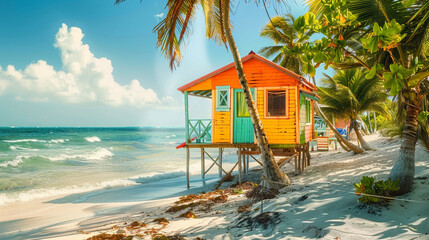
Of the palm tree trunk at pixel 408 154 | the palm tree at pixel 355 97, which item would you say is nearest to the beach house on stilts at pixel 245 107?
the palm tree trunk at pixel 408 154

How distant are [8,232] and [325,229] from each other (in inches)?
347

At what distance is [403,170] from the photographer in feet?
17.3

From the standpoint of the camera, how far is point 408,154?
5.32m

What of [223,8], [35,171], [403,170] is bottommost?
[35,171]

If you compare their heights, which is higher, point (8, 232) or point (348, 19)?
point (348, 19)

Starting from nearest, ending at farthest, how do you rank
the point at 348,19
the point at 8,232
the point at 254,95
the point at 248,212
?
the point at 348,19, the point at 248,212, the point at 8,232, the point at 254,95

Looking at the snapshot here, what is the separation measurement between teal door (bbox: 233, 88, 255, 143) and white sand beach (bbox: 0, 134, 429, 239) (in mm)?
2849

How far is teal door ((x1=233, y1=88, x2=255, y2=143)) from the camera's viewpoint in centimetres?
1130

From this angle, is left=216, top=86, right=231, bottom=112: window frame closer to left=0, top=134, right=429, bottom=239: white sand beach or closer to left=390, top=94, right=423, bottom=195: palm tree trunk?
left=0, top=134, right=429, bottom=239: white sand beach

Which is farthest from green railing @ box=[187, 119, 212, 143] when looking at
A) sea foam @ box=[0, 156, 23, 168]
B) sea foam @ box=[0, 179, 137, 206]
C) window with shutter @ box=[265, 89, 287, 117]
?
sea foam @ box=[0, 156, 23, 168]

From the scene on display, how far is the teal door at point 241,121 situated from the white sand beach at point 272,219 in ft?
9.35

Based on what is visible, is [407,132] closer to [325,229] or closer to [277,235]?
[325,229]

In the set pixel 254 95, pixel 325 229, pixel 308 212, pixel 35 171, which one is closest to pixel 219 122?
pixel 254 95

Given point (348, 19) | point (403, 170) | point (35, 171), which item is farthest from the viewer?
point (35, 171)
